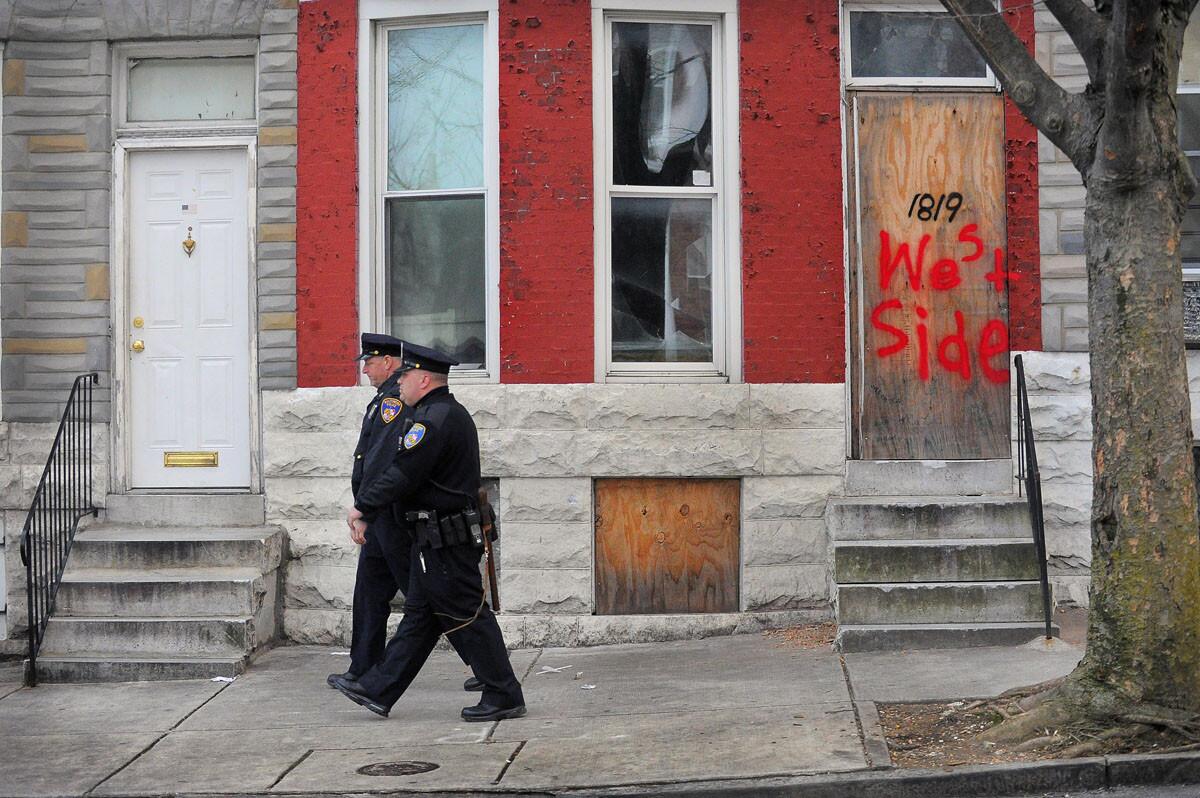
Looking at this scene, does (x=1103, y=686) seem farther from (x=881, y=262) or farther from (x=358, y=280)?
(x=358, y=280)

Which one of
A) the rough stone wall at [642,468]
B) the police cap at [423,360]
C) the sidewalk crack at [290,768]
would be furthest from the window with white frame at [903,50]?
the sidewalk crack at [290,768]

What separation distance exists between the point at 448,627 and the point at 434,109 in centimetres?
404

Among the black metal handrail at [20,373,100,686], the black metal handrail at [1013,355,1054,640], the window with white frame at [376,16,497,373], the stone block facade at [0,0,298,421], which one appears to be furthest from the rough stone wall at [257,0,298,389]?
the black metal handrail at [1013,355,1054,640]

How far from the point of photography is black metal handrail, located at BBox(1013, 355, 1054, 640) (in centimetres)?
865

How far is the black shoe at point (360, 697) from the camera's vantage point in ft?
25.0

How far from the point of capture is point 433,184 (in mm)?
10070

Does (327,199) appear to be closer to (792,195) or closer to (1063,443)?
(792,195)

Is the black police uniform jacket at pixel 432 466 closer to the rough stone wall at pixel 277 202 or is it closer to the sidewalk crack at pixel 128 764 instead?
the sidewalk crack at pixel 128 764

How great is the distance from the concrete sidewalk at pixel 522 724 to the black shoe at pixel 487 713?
0.05 m

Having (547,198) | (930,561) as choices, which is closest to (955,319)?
(930,561)

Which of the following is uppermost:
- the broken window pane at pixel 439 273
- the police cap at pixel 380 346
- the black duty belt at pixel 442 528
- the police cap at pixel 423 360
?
the broken window pane at pixel 439 273

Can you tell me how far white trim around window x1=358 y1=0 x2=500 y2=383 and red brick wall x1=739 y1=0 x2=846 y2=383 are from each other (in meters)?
1.65

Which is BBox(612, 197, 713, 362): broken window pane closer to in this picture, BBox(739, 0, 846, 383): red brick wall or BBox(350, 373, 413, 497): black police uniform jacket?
BBox(739, 0, 846, 383): red brick wall

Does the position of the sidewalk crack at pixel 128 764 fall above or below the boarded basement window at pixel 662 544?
below
